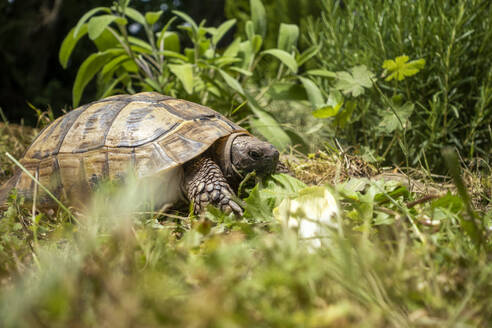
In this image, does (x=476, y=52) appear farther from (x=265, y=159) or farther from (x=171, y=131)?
(x=171, y=131)

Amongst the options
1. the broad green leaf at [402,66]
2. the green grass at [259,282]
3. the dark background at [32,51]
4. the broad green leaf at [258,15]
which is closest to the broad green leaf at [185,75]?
the broad green leaf at [258,15]

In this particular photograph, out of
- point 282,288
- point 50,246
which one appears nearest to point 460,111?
point 282,288

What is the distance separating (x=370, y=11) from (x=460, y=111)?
823 millimetres

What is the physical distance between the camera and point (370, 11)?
7.50 feet

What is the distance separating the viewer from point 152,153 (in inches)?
60.4

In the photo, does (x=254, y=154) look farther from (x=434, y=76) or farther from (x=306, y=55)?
(x=306, y=55)

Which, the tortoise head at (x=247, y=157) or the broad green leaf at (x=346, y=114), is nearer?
the tortoise head at (x=247, y=157)

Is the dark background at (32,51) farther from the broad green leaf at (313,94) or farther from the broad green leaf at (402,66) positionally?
the broad green leaf at (402,66)

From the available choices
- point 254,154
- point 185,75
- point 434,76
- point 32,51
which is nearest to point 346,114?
point 434,76

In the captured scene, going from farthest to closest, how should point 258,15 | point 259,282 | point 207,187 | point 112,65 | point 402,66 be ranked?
point 258,15 → point 112,65 → point 402,66 → point 207,187 → point 259,282

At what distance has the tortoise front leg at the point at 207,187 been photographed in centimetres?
144

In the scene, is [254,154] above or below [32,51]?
below

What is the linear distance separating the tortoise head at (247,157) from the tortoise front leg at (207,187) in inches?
2.7

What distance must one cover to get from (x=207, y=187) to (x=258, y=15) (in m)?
1.82
